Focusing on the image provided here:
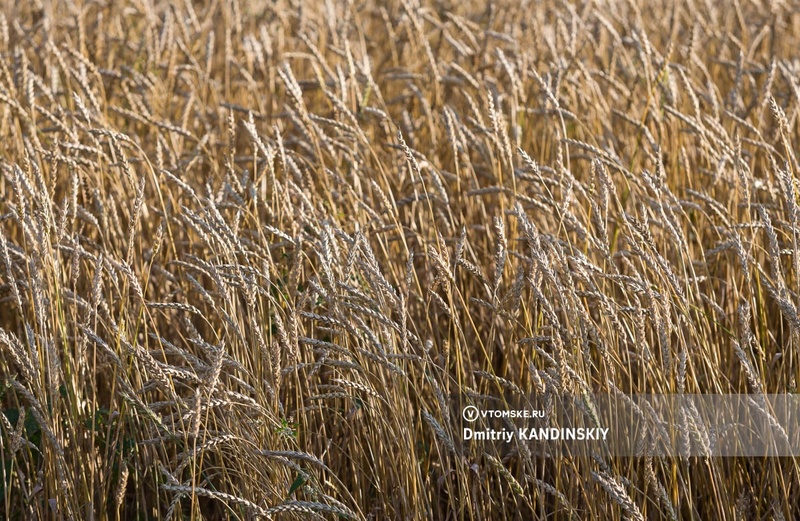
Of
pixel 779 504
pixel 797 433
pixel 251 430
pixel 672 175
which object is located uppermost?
pixel 672 175

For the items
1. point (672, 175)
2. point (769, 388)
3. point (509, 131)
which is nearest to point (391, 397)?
point (769, 388)

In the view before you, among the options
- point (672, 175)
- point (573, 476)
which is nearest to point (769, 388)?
point (573, 476)

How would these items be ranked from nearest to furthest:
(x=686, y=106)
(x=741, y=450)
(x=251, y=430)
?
(x=251, y=430) → (x=741, y=450) → (x=686, y=106)

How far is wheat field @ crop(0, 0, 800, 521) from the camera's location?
3.99 ft

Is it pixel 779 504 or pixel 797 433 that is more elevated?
pixel 797 433

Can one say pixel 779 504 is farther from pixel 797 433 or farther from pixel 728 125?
pixel 728 125

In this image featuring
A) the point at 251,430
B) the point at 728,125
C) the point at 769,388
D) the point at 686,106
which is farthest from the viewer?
the point at 686,106

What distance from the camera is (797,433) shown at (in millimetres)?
1262

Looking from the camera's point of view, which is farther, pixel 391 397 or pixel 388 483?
pixel 388 483

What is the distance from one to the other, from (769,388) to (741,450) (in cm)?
19

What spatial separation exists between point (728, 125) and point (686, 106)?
0.21 meters

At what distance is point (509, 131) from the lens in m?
2.47

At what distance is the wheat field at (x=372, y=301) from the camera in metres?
1.21

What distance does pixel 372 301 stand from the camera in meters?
1.20
